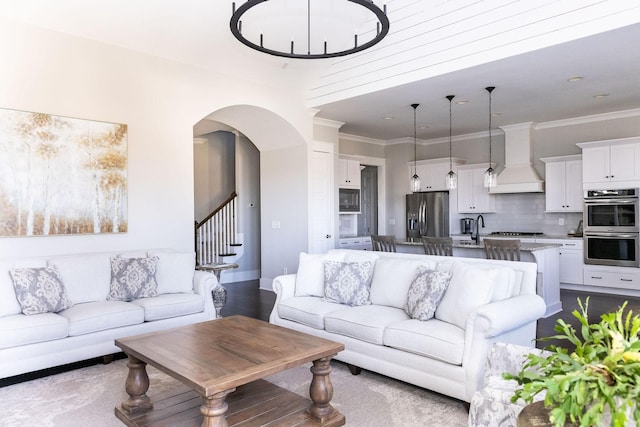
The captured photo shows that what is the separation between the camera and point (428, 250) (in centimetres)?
578

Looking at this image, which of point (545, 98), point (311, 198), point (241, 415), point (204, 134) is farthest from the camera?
point (204, 134)

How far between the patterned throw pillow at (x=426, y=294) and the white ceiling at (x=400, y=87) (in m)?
2.51

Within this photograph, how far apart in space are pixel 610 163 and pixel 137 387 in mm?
6975

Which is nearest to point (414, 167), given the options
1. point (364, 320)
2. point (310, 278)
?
point (310, 278)

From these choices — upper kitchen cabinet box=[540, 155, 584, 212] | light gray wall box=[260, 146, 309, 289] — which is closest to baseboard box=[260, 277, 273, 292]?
light gray wall box=[260, 146, 309, 289]

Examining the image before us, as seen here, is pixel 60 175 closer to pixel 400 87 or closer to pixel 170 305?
pixel 170 305

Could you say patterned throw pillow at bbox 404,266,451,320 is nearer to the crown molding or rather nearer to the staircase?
the staircase

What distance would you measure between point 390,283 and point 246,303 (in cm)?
300

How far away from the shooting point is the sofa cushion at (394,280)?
3.80 meters

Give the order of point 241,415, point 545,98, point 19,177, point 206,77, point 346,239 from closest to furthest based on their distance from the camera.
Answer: point 241,415 → point 19,177 → point 206,77 → point 545,98 → point 346,239

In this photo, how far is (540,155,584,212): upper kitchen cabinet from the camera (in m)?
7.16

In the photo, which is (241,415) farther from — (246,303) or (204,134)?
(204,134)

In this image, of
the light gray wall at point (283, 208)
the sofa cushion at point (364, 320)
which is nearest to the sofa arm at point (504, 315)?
the sofa cushion at point (364, 320)

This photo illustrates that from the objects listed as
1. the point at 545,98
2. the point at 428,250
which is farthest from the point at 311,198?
the point at 545,98
